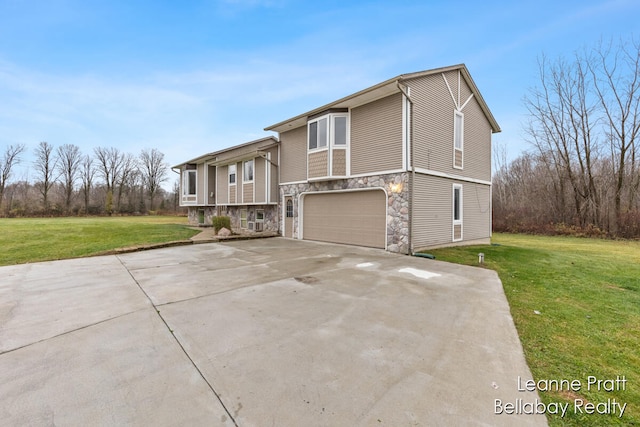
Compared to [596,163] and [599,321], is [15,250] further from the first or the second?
[596,163]

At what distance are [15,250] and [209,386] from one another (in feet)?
38.0

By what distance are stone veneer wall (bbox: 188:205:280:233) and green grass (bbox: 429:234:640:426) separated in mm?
9356

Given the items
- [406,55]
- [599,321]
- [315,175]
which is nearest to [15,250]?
[315,175]

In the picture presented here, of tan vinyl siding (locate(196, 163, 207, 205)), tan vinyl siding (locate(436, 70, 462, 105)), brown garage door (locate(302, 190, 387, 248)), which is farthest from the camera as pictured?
tan vinyl siding (locate(196, 163, 207, 205))

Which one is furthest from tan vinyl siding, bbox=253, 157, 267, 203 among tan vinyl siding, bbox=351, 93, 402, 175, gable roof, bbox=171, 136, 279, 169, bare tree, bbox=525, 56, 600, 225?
bare tree, bbox=525, 56, 600, 225

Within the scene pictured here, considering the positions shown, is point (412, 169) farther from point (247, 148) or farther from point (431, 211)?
point (247, 148)

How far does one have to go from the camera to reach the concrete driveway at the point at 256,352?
188cm

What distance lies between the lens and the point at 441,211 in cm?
991

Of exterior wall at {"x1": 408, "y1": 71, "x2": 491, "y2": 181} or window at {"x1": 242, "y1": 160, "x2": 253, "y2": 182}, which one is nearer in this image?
exterior wall at {"x1": 408, "y1": 71, "x2": 491, "y2": 181}

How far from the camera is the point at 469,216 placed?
37.9ft

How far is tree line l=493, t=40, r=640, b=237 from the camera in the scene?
1551 cm

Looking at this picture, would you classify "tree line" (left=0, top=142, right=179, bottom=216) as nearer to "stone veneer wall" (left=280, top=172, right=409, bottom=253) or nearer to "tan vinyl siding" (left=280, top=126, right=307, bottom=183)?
"tan vinyl siding" (left=280, top=126, right=307, bottom=183)

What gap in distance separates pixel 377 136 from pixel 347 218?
11.1 ft

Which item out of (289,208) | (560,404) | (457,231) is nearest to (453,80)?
(457,231)
